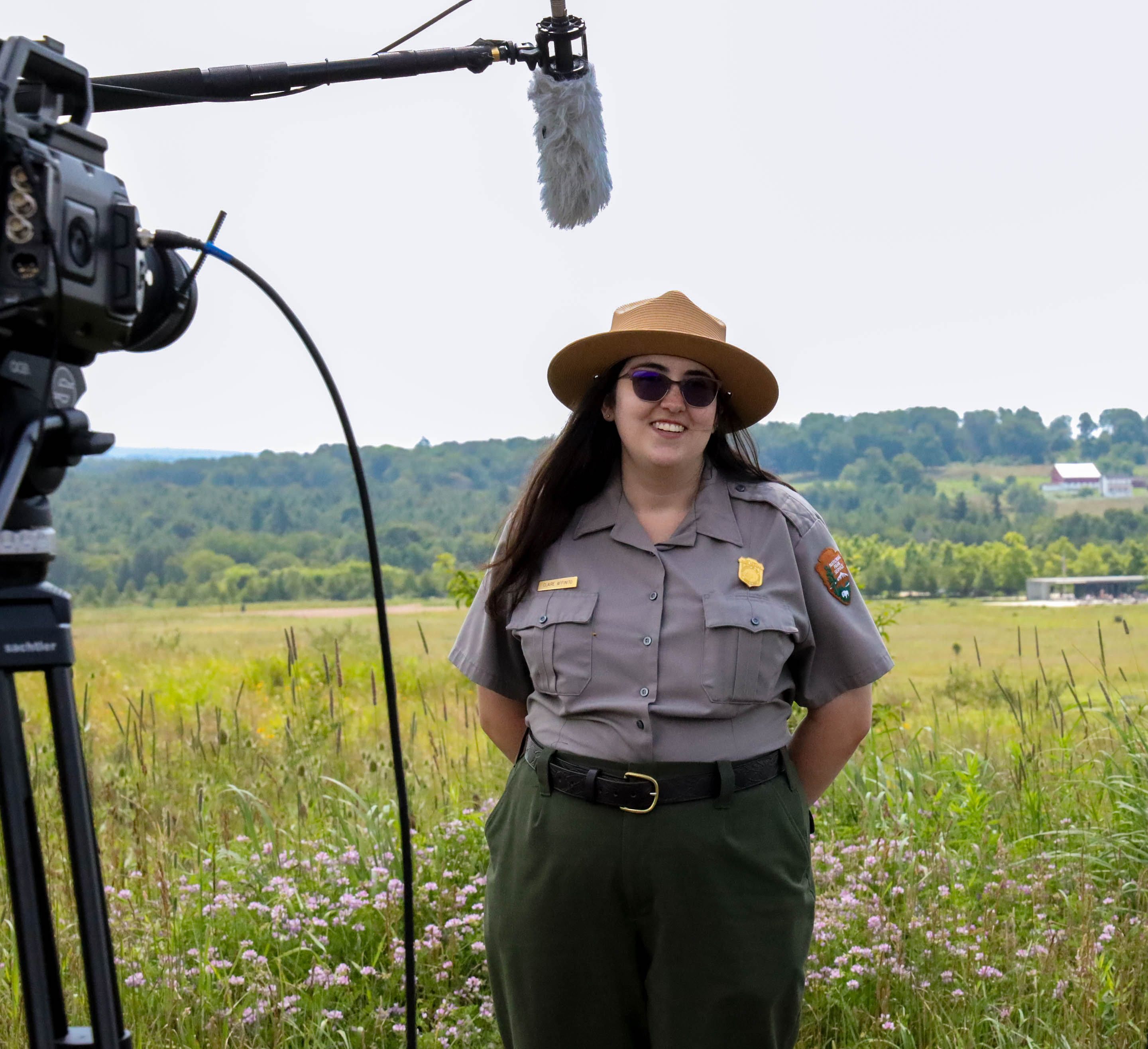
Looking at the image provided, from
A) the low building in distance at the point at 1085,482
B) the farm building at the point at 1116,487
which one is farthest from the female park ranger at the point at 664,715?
the farm building at the point at 1116,487

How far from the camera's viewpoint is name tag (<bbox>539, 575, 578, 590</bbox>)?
2189 mm

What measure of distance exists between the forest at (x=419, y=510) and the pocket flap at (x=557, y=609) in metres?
19.5

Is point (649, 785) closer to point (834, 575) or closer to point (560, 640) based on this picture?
point (560, 640)

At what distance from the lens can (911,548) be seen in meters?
29.8

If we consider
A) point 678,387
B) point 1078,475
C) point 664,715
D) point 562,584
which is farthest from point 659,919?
point 1078,475

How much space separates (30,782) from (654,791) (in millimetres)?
1074

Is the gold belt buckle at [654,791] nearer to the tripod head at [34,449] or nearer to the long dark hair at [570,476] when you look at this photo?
the long dark hair at [570,476]

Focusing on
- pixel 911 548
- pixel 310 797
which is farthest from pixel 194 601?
pixel 310 797

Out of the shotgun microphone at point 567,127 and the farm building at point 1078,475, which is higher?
the shotgun microphone at point 567,127

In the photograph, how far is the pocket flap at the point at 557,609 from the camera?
213cm

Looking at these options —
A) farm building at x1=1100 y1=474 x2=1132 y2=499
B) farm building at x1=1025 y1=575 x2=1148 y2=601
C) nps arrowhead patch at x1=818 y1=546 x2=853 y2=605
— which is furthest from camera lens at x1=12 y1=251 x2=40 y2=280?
farm building at x1=1100 y1=474 x2=1132 y2=499

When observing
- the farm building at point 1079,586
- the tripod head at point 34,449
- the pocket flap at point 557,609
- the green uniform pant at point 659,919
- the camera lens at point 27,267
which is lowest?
the farm building at point 1079,586

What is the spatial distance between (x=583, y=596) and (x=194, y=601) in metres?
32.8

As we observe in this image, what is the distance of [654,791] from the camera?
198 centimetres
